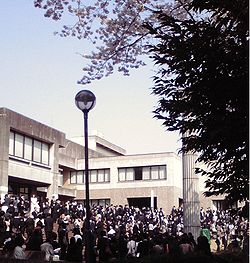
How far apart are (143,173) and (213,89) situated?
1787 inches

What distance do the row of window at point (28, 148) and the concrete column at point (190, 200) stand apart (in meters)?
18.2

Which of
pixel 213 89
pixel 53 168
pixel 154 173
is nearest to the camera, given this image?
pixel 213 89

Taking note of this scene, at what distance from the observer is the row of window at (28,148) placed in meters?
34.7

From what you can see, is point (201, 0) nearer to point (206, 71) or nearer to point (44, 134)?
point (206, 71)

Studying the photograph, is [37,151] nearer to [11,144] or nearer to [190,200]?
[11,144]

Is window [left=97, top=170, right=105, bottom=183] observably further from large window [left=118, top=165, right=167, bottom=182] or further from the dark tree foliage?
the dark tree foliage

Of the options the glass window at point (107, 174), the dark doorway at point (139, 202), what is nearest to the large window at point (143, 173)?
the glass window at point (107, 174)

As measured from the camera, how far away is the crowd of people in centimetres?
1232

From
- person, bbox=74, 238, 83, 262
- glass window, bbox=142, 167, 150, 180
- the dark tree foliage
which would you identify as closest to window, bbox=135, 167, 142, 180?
glass window, bbox=142, 167, 150, 180

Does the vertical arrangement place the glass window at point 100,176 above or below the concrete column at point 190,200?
above

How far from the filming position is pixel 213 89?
22.9 ft

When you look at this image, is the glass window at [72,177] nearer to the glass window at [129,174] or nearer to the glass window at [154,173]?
the glass window at [129,174]

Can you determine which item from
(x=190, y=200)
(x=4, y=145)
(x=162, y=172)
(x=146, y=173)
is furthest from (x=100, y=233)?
(x=146, y=173)

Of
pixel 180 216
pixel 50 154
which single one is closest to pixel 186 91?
pixel 180 216
